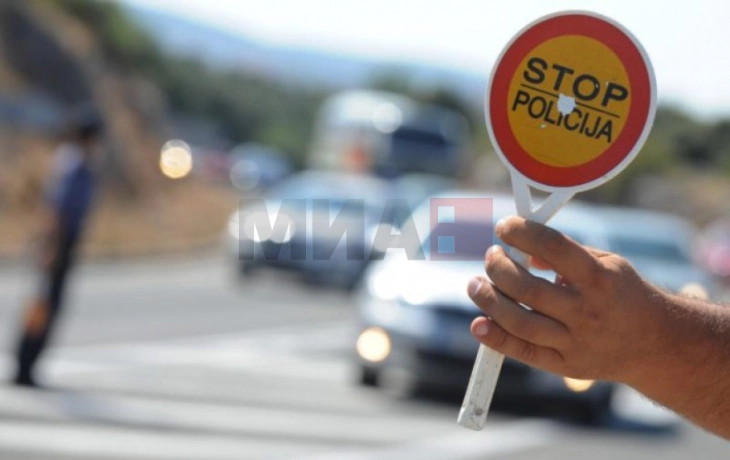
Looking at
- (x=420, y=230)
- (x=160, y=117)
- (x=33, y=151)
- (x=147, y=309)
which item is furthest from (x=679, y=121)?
(x=420, y=230)

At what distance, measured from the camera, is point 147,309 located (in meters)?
18.4

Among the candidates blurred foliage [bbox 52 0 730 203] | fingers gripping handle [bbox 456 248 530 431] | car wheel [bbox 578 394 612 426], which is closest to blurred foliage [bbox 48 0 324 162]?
blurred foliage [bbox 52 0 730 203]

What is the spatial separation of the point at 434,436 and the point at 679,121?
48505 millimetres

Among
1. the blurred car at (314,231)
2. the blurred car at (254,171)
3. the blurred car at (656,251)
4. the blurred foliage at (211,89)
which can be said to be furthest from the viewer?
the blurred car at (254,171)

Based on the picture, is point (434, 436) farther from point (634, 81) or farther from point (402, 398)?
point (634, 81)

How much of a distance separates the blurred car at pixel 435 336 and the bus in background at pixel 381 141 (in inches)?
990

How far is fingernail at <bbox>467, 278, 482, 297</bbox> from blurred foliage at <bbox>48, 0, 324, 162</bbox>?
44940mm

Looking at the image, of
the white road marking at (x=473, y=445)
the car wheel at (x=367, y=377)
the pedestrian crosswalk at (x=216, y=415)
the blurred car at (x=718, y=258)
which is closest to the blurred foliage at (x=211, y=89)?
the blurred car at (x=718, y=258)

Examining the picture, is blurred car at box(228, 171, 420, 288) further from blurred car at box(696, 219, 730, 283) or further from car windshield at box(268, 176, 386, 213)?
blurred car at box(696, 219, 730, 283)

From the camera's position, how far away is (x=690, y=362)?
8.95 feet

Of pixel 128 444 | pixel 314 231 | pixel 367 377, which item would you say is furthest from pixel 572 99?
pixel 314 231

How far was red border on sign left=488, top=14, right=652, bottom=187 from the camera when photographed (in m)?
2.75

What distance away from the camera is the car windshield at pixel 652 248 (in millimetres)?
17688

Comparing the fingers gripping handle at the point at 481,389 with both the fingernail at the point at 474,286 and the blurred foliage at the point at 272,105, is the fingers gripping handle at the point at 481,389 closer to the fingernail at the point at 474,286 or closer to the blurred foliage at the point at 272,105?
the fingernail at the point at 474,286
